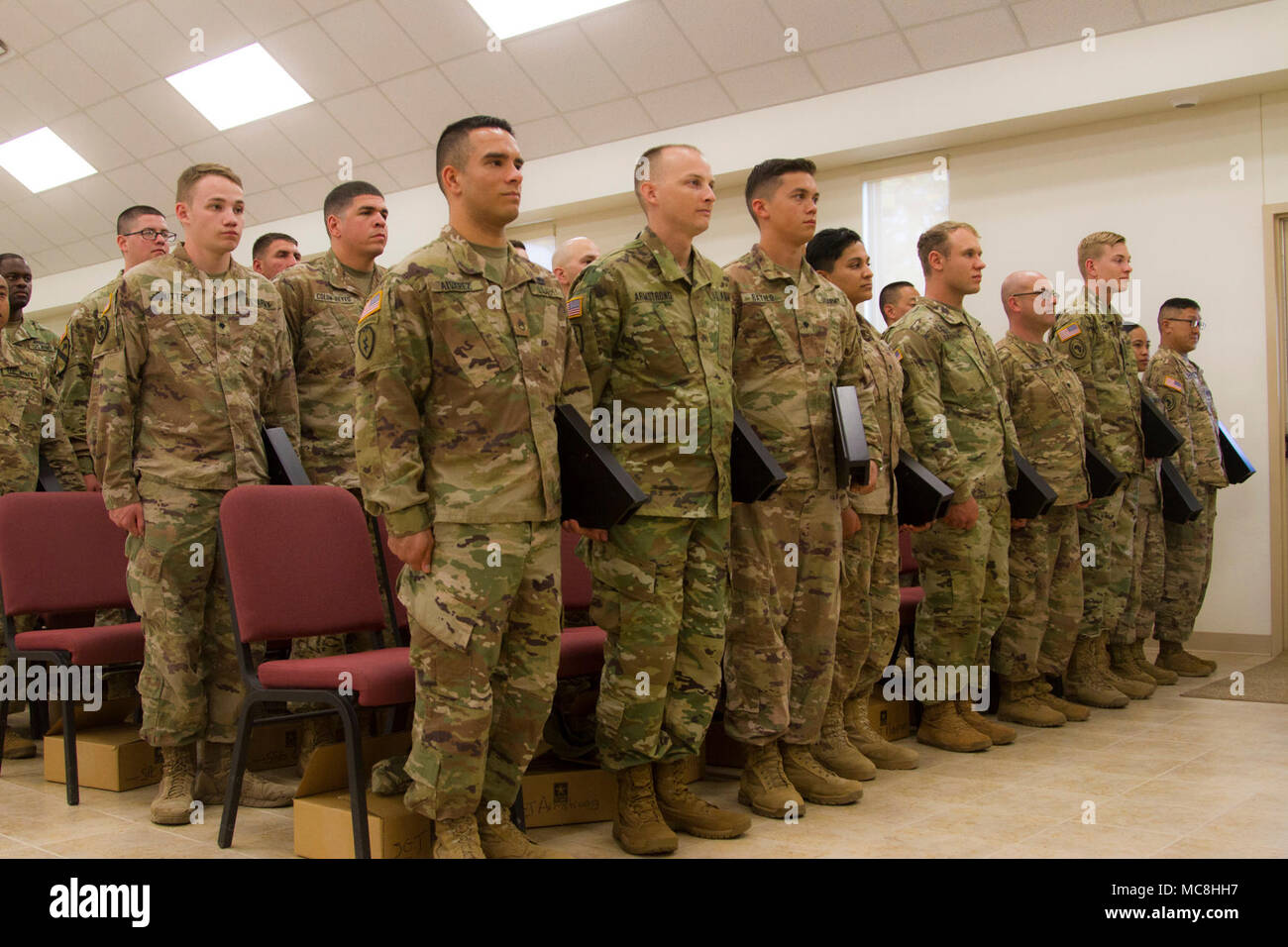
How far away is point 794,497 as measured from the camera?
322cm

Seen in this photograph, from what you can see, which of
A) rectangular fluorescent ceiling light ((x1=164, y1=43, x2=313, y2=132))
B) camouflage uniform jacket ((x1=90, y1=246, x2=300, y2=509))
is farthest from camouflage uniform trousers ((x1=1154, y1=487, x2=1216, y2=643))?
rectangular fluorescent ceiling light ((x1=164, y1=43, x2=313, y2=132))

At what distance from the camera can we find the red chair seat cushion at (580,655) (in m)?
2.99

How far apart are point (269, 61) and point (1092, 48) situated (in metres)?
5.49

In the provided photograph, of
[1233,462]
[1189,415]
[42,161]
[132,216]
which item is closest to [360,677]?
[132,216]

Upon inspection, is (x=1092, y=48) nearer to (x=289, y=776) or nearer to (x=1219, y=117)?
(x=1219, y=117)

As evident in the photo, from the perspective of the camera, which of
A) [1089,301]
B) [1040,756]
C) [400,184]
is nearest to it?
[1040,756]

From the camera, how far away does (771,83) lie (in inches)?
282

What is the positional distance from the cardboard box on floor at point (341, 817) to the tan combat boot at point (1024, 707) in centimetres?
276

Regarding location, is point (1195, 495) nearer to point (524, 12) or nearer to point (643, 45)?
point (643, 45)

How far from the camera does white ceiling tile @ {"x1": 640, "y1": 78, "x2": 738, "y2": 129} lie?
7.33 metres

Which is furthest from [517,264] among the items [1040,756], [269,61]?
[269,61]

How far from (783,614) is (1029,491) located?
5.39 feet

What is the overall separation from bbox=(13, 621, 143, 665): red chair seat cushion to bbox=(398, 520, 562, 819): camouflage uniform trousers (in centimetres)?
137

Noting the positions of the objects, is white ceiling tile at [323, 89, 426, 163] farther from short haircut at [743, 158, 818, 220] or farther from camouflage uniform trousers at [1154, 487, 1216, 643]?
camouflage uniform trousers at [1154, 487, 1216, 643]
